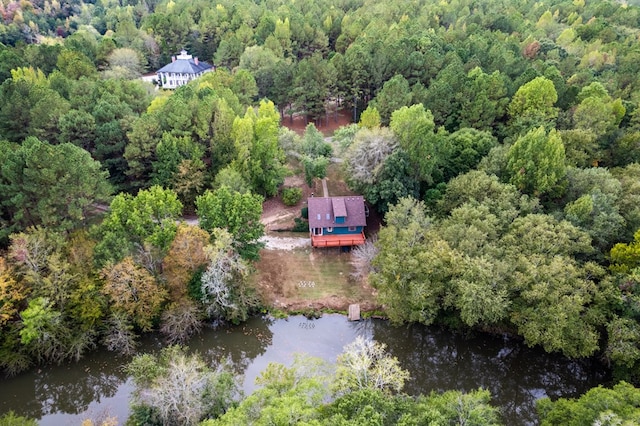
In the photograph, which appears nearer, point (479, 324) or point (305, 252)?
point (479, 324)

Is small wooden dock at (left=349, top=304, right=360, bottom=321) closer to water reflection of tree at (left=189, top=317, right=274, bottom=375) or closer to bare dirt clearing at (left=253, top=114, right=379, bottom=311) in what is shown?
bare dirt clearing at (left=253, top=114, right=379, bottom=311)

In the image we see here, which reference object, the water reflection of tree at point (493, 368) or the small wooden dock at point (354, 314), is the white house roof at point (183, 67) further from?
the water reflection of tree at point (493, 368)

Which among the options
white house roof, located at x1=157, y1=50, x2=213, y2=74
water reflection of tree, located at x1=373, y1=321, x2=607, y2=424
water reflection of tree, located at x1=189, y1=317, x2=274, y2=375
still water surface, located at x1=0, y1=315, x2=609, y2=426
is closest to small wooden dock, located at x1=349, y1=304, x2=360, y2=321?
still water surface, located at x1=0, y1=315, x2=609, y2=426

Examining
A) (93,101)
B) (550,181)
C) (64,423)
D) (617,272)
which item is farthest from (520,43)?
(64,423)

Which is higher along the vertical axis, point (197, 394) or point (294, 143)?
point (294, 143)

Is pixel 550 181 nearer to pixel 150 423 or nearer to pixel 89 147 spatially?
pixel 150 423

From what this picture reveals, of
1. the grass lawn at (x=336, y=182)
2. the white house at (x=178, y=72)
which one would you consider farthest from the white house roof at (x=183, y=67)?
the grass lawn at (x=336, y=182)

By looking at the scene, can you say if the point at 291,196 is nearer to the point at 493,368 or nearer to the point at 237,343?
the point at 237,343
